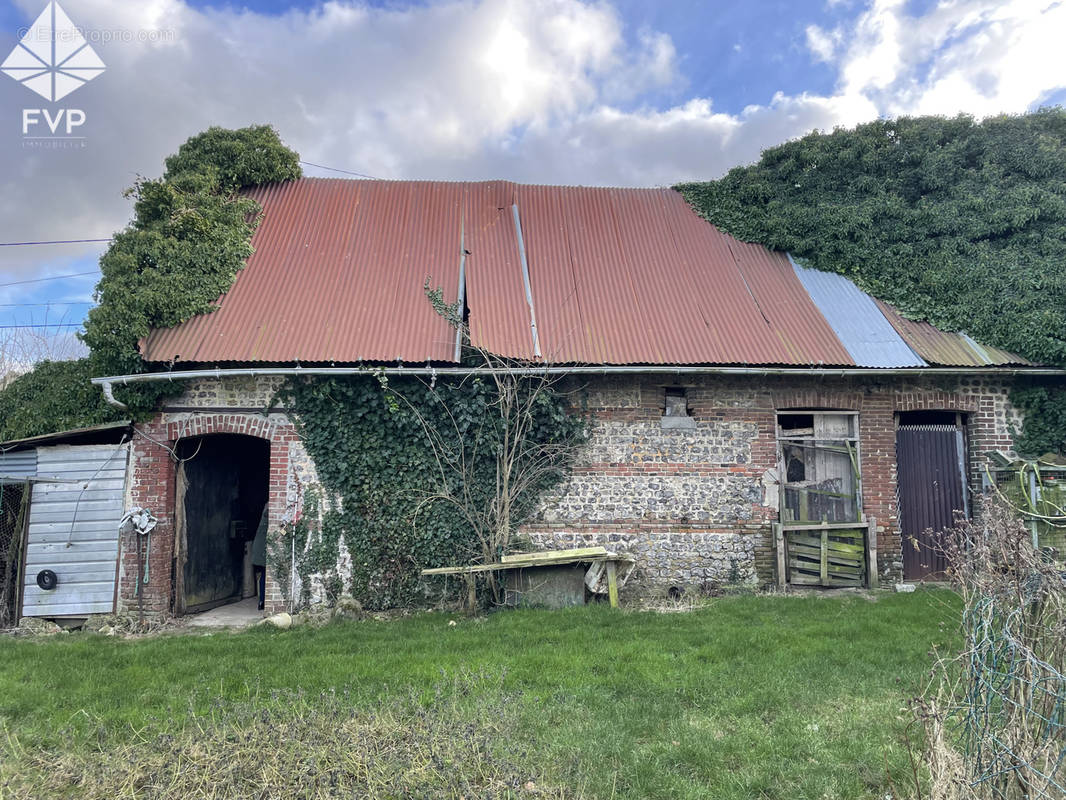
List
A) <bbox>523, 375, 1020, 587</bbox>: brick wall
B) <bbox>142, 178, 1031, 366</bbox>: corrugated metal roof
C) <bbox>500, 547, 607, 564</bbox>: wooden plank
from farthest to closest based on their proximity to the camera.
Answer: <bbox>523, 375, 1020, 587</bbox>: brick wall
<bbox>142, 178, 1031, 366</bbox>: corrugated metal roof
<bbox>500, 547, 607, 564</bbox>: wooden plank

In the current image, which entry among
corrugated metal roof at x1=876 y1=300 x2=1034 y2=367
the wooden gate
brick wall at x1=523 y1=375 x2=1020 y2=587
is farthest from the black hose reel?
corrugated metal roof at x1=876 y1=300 x2=1034 y2=367

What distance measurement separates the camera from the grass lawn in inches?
149

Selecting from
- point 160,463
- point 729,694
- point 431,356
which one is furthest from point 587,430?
point 160,463

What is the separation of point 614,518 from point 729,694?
12.5 ft

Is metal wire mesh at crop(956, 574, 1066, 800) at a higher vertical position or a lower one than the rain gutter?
lower

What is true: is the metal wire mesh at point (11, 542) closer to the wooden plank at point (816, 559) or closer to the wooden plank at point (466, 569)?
the wooden plank at point (466, 569)

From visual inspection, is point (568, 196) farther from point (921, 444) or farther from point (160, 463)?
point (160, 463)

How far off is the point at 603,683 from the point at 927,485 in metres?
6.61

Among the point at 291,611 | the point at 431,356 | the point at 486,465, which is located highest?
the point at 431,356

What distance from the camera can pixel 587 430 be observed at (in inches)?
340

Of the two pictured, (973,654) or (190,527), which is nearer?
(973,654)

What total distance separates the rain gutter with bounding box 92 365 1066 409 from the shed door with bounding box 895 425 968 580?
1011 millimetres

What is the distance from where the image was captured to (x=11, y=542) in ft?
26.5

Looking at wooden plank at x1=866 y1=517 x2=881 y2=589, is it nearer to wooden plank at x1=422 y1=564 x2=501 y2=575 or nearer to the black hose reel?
wooden plank at x1=422 y1=564 x2=501 y2=575
